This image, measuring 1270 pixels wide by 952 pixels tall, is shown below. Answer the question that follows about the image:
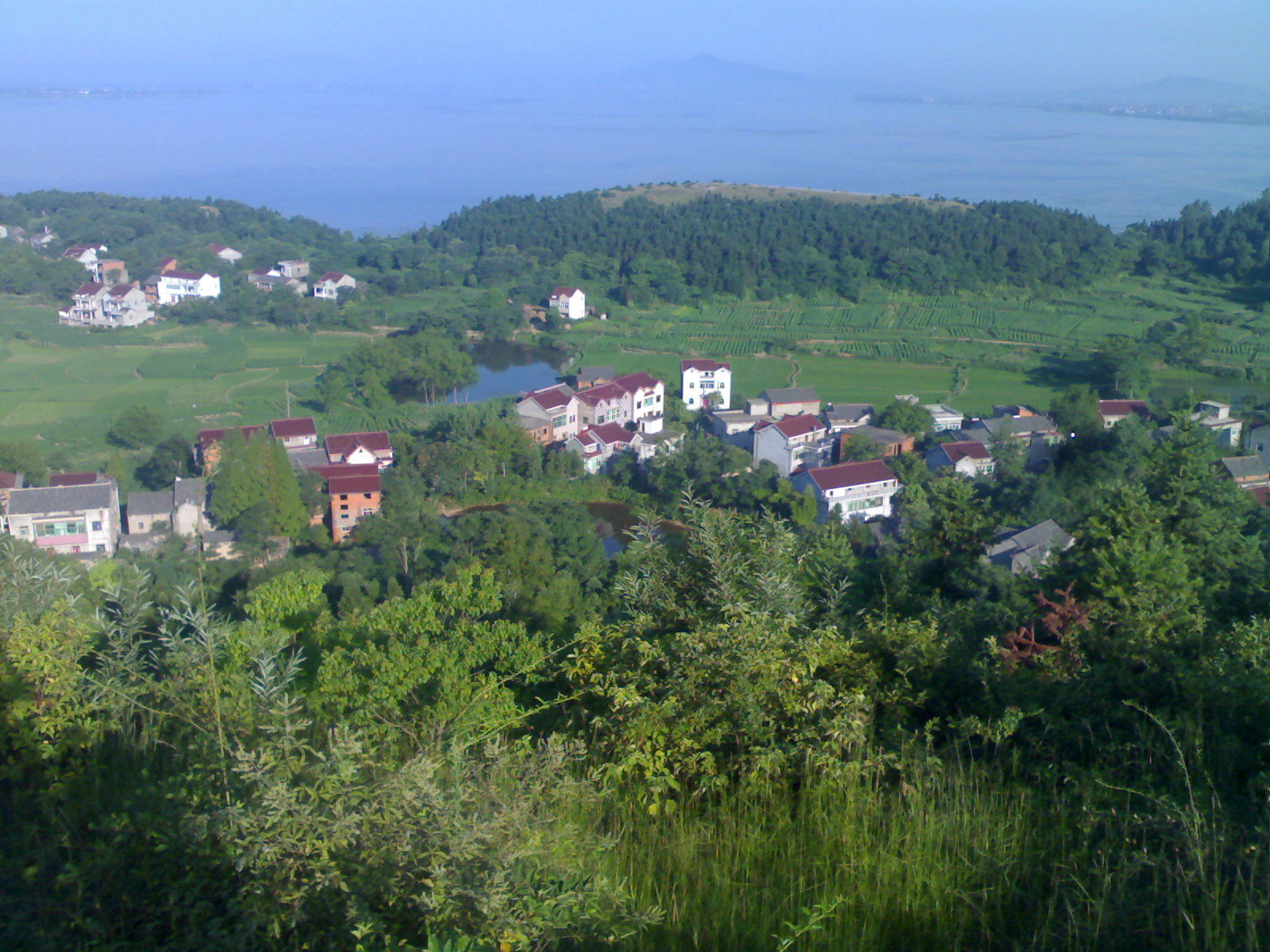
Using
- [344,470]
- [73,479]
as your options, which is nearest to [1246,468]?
[344,470]

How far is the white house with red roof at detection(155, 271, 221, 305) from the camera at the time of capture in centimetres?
1695

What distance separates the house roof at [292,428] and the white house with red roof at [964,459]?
5.99 metres

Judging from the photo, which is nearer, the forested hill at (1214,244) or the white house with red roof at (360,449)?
the white house with red roof at (360,449)

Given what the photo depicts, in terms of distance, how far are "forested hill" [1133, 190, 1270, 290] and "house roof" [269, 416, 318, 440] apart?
13308 millimetres

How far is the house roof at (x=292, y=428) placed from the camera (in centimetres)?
951

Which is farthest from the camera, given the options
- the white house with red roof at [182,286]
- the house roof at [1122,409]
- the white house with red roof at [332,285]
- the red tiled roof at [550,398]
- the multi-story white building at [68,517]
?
the white house with red roof at [332,285]

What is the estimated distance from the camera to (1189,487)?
3.04m

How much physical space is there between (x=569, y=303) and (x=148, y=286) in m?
7.53

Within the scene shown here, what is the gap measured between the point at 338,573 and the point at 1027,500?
4.92 meters

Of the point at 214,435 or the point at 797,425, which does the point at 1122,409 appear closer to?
the point at 797,425

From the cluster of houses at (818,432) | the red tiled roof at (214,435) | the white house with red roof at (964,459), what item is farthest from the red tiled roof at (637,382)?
the red tiled roof at (214,435)

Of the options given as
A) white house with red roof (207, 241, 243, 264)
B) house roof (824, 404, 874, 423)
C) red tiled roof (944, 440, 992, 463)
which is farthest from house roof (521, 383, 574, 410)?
white house with red roof (207, 241, 243, 264)

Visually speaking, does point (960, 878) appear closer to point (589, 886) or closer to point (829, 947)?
point (829, 947)

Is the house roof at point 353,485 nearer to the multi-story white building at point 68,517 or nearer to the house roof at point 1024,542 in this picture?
the multi-story white building at point 68,517
